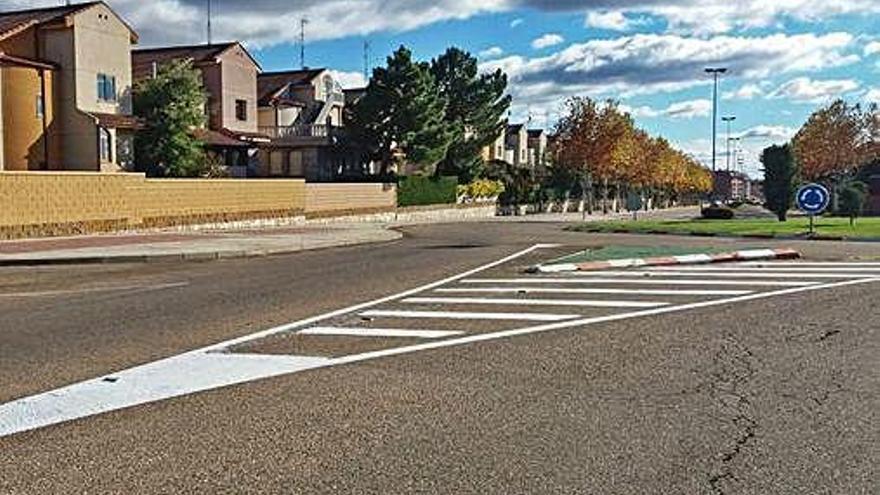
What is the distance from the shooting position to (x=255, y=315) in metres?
11.8

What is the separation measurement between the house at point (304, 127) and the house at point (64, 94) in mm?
17418

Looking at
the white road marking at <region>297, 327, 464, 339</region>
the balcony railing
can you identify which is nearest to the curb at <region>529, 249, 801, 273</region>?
the white road marking at <region>297, 327, 464, 339</region>

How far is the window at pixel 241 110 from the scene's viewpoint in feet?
208

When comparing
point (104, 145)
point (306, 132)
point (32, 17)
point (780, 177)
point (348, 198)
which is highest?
point (32, 17)

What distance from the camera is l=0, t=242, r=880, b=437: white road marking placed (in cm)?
657

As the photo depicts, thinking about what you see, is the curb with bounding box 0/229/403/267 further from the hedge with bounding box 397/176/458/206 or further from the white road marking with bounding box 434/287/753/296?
the hedge with bounding box 397/176/458/206

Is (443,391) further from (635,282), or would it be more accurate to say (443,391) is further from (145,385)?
(635,282)

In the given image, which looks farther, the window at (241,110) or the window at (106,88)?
the window at (241,110)

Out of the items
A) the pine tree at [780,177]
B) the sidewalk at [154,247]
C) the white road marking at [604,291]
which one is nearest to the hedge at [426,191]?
the pine tree at [780,177]

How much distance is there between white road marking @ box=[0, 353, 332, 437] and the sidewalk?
13.2m

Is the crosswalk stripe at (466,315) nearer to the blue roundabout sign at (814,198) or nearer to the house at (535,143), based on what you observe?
the blue roundabout sign at (814,198)

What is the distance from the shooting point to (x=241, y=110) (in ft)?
209

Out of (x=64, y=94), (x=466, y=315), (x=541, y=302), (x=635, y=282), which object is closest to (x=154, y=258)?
(x=635, y=282)

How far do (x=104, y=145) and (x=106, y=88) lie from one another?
383cm
